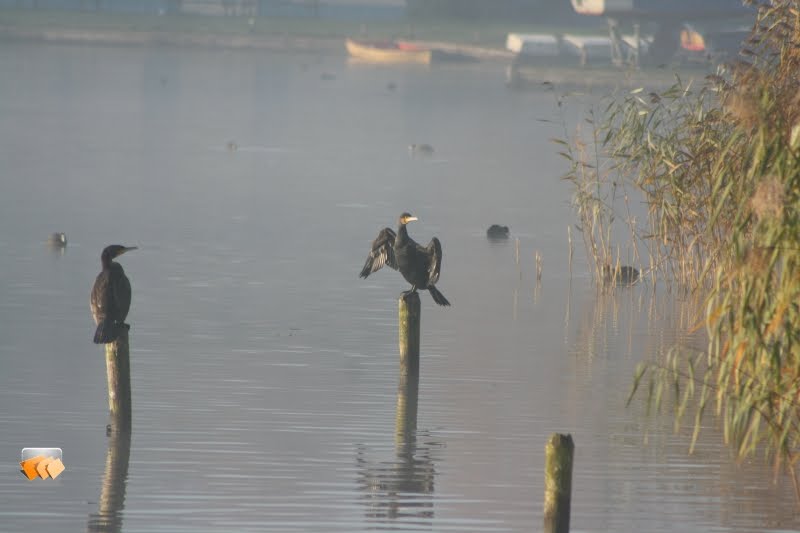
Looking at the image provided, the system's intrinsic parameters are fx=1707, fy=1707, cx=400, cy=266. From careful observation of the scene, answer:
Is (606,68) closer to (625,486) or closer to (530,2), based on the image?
(530,2)

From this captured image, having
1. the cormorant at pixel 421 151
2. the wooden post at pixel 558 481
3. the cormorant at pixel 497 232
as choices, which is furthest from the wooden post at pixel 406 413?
the cormorant at pixel 421 151

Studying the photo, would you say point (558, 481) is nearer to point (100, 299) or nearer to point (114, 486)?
point (114, 486)

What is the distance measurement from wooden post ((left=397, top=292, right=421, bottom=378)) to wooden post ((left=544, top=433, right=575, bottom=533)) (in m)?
4.65

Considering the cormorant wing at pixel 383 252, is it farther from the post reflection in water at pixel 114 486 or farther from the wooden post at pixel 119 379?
the post reflection in water at pixel 114 486

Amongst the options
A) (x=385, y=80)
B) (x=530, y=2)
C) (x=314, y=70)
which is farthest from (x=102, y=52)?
(x=530, y=2)

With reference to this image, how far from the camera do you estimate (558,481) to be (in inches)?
392

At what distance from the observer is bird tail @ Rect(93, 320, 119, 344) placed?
12375 mm

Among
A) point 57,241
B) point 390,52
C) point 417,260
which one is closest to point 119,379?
point 417,260

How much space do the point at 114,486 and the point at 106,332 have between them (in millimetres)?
1157

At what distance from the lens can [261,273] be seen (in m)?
24.3

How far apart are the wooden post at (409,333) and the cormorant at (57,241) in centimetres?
1155

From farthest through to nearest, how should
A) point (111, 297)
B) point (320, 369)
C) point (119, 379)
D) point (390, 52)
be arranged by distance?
point (390, 52) < point (320, 369) < point (119, 379) < point (111, 297)

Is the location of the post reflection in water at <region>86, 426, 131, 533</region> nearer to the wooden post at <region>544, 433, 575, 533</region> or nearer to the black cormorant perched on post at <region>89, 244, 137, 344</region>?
the black cormorant perched on post at <region>89, 244, 137, 344</region>

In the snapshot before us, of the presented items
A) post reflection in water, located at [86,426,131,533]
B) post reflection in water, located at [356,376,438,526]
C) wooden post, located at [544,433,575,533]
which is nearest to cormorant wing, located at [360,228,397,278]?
post reflection in water, located at [356,376,438,526]
